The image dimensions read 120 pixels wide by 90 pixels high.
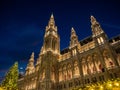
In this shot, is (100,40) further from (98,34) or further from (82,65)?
(82,65)

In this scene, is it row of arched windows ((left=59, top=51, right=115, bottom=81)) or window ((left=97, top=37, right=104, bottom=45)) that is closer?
row of arched windows ((left=59, top=51, right=115, bottom=81))

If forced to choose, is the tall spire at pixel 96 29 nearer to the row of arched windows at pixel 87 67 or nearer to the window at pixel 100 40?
the window at pixel 100 40

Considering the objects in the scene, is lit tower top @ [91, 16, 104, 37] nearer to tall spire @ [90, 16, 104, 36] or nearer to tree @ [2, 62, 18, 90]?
tall spire @ [90, 16, 104, 36]

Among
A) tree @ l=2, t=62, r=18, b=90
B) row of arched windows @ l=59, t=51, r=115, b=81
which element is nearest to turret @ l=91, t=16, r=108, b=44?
row of arched windows @ l=59, t=51, r=115, b=81

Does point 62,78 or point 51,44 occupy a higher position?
point 51,44

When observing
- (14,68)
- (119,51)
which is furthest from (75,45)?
(14,68)

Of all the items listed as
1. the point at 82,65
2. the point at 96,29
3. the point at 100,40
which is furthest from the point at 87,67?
the point at 96,29

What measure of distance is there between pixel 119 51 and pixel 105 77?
8632mm

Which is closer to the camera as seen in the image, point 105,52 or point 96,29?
point 105,52

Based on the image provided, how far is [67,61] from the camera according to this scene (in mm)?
43562

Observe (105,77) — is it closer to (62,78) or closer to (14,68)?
(62,78)

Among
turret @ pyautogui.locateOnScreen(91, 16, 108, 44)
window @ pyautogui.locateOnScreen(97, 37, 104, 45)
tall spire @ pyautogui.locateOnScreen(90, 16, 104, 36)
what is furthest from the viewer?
tall spire @ pyautogui.locateOnScreen(90, 16, 104, 36)

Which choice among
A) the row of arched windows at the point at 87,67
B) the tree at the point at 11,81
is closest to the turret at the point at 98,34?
the row of arched windows at the point at 87,67

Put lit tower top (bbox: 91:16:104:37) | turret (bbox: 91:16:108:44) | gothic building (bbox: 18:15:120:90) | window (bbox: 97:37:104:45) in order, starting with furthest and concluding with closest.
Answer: lit tower top (bbox: 91:16:104:37), turret (bbox: 91:16:108:44), window (bbox: 97:37:104:45), gothic building (bbox: 18:15:120:90)
